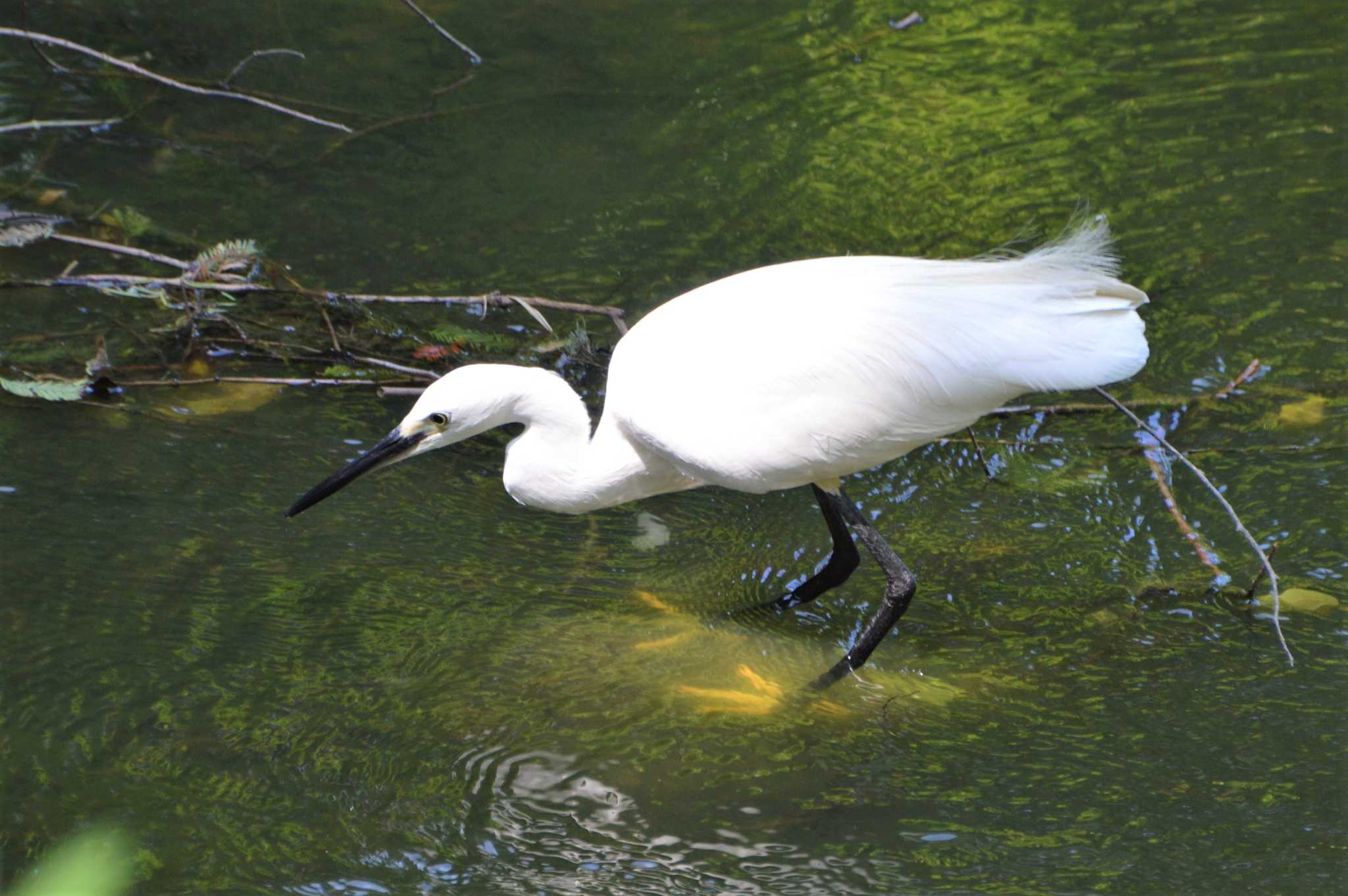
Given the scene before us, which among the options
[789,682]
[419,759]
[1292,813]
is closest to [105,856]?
[419,759]

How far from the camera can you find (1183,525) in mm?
3830

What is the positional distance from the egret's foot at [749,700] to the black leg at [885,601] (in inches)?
3.7

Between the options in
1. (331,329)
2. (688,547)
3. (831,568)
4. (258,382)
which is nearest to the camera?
(831,568)

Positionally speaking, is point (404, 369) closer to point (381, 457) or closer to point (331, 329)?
point (331, 329)

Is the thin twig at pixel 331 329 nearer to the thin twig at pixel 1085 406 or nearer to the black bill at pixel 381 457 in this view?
the black bill at pixel 381 457

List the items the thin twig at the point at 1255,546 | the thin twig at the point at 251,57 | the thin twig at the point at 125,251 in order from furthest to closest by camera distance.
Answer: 1. the thin twig at the point at 251,57
2. the thin twig at the point at 125,251
3. the thin twig at the point at 1255,546

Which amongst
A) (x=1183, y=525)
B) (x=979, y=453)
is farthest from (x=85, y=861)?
(x=1183, y=525)

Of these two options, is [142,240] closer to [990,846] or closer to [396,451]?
[396,451]

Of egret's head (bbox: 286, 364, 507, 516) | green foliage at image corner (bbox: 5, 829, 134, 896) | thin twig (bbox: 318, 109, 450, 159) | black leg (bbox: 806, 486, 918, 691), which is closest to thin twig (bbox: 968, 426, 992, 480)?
black leg (bbox: 806, 486, 918, 691)

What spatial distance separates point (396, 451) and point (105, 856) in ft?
3.98

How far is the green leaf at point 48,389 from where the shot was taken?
171 inches

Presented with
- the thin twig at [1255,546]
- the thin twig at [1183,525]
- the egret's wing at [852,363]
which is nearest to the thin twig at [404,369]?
the egret's wing at [852,363]

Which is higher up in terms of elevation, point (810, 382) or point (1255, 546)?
point (810, 382)

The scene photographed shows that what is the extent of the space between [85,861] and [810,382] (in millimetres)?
2080
